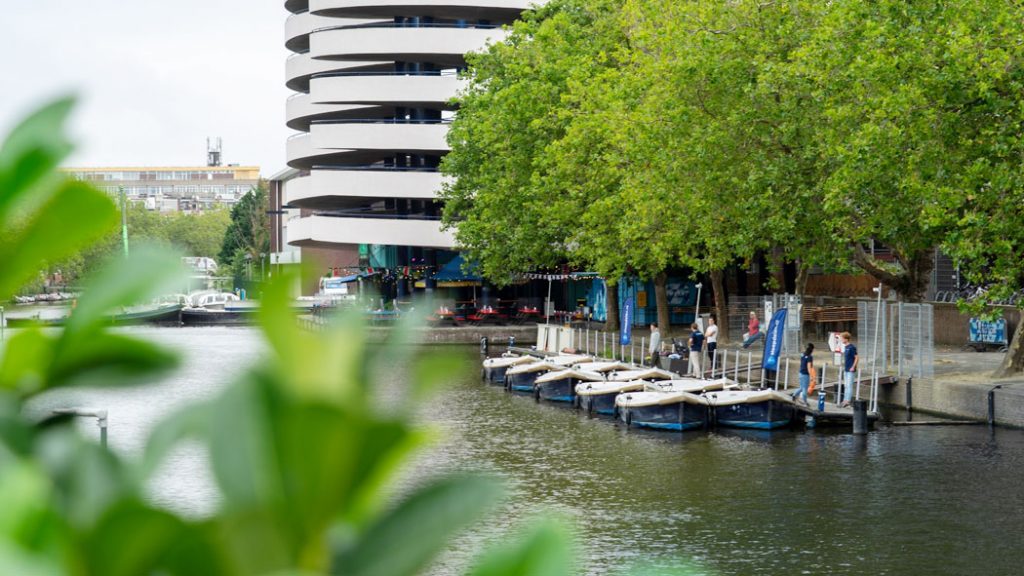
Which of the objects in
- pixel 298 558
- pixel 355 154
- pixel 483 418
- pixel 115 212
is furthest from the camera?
pixel 355 154

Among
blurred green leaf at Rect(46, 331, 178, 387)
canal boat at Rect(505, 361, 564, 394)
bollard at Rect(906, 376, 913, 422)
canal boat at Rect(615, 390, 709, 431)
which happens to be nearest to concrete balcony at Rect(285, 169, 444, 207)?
canal boat at Rect(505, 361, 564, 394)

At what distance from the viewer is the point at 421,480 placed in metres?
0.76

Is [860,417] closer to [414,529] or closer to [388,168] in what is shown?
[414,529]

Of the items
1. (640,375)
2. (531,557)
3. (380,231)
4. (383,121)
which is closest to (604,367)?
(640,375)

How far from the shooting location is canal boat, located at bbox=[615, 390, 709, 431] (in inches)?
1160

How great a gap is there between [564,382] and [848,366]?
9.14 m

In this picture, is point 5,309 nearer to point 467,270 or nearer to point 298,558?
point 298,558

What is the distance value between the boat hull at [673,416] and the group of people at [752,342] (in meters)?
2.48

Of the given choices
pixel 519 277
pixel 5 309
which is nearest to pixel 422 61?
pixel 519 277

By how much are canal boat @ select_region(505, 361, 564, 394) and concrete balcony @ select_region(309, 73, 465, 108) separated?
4083 centimetres

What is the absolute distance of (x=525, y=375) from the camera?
39.6m

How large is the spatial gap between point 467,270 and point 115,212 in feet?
213

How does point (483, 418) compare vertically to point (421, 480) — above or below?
below

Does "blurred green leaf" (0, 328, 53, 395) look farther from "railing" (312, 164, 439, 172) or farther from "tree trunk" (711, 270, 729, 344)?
"railing" (312, 164, 439, 172)
